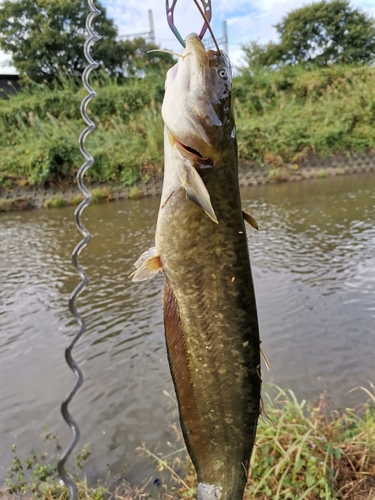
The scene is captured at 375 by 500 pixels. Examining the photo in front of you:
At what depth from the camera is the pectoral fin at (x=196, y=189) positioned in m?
1.15

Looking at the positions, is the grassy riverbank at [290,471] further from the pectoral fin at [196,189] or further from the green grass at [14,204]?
the green grass at [14,204]

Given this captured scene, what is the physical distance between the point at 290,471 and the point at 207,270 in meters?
1.65

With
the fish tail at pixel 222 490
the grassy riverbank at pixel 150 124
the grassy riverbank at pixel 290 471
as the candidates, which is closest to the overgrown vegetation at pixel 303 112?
the grassy riverbank at pixel 150 124

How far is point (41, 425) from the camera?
11.3 feet

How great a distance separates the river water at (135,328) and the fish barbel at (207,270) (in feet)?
6.15

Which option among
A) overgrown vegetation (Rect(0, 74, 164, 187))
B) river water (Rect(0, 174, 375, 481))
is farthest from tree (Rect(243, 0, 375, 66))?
river water (Rect(0, 174, 375, 481))

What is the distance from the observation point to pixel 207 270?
1276 millimetres

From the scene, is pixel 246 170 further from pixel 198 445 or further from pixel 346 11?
pixel 346 11

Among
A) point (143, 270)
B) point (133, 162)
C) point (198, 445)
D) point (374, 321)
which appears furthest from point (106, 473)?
point (133, 162)

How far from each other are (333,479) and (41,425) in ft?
7.83

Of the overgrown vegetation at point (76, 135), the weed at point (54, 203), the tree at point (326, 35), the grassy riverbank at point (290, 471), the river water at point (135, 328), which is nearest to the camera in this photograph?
the grassy riverbank at point (290, 471)

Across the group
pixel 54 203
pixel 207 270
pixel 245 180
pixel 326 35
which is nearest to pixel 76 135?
pixel 54 203

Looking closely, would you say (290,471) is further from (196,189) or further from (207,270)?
(196,189)

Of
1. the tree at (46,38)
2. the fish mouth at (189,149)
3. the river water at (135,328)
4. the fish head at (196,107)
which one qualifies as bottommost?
A: the river water at (135,328)
